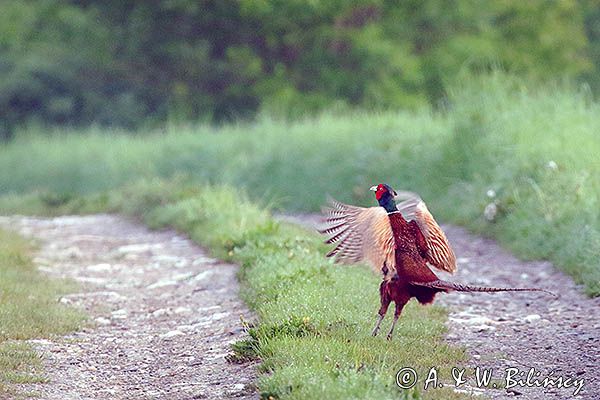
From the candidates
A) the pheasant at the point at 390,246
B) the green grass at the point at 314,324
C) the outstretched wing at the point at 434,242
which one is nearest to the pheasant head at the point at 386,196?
the pheasant at the point at 390,246

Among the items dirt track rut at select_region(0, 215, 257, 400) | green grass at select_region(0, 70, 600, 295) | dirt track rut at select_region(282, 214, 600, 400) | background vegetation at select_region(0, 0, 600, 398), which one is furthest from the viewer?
green grass at select_region(0, 70, 600, 295)

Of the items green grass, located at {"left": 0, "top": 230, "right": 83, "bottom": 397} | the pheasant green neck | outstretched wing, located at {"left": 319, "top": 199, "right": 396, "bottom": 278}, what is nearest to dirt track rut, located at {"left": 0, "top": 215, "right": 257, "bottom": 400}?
green grass, located at {"left": 0, "top": 230, "right": 83, "bottom": 397}

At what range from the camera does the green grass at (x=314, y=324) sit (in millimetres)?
4750

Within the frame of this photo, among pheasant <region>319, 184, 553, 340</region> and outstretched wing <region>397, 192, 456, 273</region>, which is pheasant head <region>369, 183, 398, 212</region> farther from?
outstretched wing <region>397, 192, 456, 273</region>

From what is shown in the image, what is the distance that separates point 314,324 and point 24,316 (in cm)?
227

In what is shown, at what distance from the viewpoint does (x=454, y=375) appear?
5.43 meters

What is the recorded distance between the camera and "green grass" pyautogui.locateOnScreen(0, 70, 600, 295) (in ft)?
31.9

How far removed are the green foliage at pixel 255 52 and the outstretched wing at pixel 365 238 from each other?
53.3ft

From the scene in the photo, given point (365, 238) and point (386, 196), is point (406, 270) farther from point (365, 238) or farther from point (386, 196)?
point (386, 196)

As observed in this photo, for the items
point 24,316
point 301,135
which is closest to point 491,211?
point 301,135

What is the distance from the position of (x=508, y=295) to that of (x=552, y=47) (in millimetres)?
17679

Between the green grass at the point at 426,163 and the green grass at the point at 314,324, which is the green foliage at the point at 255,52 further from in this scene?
the green grass at the point at 314,324

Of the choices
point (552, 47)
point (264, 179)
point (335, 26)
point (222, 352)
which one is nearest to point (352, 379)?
point (222, 352)

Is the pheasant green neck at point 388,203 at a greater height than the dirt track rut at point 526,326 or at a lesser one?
greater
